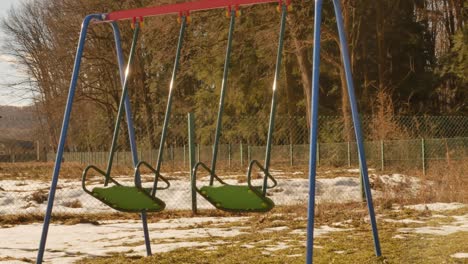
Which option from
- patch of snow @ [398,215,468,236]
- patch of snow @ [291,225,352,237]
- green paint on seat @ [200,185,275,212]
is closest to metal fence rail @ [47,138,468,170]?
patch of snow @ [398,215,468,236]

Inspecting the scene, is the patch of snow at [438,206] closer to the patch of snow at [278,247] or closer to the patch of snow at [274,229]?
the patch of snow at [274,229]

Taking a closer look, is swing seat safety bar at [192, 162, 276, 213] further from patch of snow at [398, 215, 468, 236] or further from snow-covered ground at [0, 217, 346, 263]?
patch of snow at [398, 215, 468, 236]

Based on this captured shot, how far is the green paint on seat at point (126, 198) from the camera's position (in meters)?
5.75

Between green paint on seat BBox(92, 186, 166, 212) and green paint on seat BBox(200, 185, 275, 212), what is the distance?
455mm

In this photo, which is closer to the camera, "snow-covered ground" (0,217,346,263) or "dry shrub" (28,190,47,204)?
"snow-covered ground" (0,217,346,263)

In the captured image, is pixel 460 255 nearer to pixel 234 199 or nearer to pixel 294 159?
pixel 234 199

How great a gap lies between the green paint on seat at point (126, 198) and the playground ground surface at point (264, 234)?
0.69 metres

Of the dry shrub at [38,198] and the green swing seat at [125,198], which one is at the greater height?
the green swing seat at [125,198]

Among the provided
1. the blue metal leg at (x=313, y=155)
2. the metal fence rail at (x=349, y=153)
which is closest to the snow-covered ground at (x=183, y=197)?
the metal fence rail at (x=349, y=153)

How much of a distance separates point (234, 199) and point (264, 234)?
2747mm

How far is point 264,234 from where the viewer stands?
8180 millimetres

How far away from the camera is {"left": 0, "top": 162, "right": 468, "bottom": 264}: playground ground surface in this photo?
643cm

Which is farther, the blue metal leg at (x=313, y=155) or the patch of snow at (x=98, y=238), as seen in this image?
the patch of snow at (x=98, y=238)

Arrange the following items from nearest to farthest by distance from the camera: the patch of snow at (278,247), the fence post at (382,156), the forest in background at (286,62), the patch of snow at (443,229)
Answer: the patch of snow at (278,247), the patch of snow at (443,229), the fence post at (382,156), the forest in background at (286,62)
